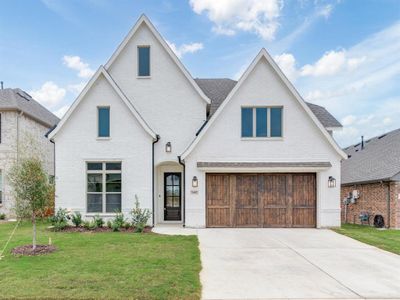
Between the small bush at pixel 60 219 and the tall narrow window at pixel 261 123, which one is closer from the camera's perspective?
the small bush at pixel 60 219

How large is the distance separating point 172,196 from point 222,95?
6.32 m

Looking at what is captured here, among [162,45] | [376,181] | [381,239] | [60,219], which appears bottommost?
[381,239]

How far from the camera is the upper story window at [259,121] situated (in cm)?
1360

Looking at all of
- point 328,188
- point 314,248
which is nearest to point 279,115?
point 328,188

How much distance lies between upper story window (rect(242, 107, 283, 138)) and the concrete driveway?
178 inches

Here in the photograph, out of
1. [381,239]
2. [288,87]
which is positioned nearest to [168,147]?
[288,87]

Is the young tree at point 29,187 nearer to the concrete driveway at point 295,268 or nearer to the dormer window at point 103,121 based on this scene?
the dormer window at point 103,121

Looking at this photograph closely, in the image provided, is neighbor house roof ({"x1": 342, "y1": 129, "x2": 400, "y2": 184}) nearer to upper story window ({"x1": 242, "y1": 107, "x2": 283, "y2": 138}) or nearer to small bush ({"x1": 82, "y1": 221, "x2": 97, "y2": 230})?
upper story window ({"x1": 242, "y1": 107, "x2": 283, "y2": 138})

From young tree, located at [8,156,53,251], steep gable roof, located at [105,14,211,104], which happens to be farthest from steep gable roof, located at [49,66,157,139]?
young tree, located at [8,156,53,251]

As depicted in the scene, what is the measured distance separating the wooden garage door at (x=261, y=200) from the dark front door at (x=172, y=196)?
2.08m

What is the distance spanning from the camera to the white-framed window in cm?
1367

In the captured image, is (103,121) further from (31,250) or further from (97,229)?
(31,250)

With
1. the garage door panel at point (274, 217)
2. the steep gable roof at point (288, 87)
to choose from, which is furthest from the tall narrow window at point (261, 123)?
the garage door panel at point (274, 217)

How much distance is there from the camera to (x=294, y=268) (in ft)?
24.3
